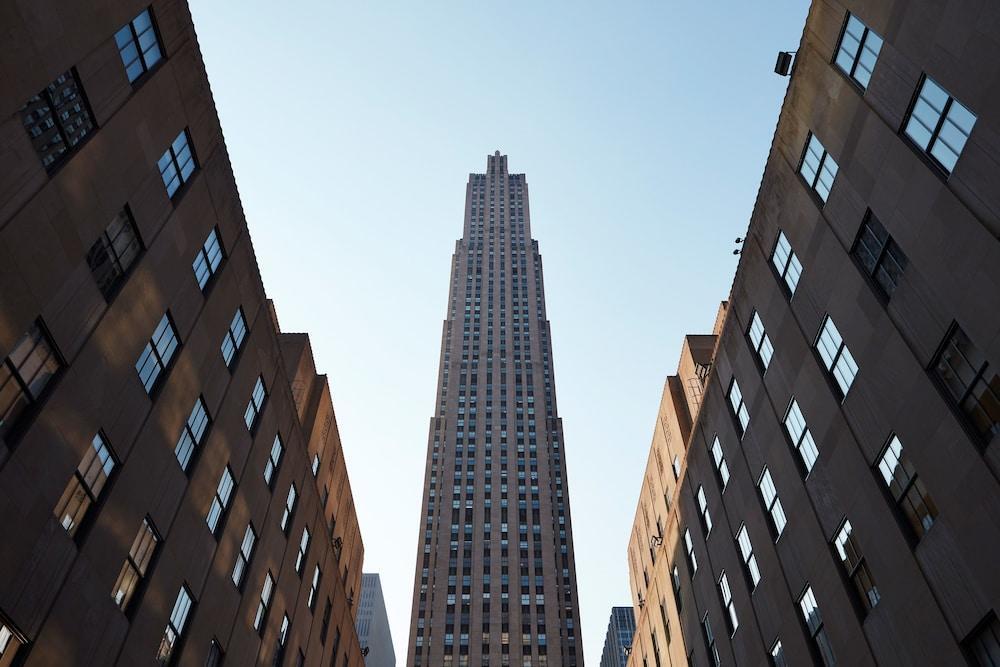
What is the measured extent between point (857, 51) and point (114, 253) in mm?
22782

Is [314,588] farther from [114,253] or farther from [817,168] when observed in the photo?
[817,168]

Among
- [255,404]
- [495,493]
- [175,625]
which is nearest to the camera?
[175,625]

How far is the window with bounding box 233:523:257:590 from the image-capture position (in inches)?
1116

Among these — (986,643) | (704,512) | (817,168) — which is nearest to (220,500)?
(704,512)

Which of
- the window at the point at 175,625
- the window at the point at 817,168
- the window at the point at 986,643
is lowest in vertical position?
the window at the point at 986,643

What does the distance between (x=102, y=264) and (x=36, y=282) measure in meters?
2.77

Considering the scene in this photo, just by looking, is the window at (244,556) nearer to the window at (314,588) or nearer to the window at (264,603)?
the window at (264,603)

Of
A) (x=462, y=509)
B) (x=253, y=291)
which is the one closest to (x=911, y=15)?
(x=253, y=291)

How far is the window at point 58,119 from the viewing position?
1691 centimetres

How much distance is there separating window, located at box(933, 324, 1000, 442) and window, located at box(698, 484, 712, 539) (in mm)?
18405

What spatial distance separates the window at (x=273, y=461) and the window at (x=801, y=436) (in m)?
21.6

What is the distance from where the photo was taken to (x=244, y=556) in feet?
95.6

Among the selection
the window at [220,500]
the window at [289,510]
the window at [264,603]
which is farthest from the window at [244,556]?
the window at [289,510]

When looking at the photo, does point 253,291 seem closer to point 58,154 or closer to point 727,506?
point 58,154
